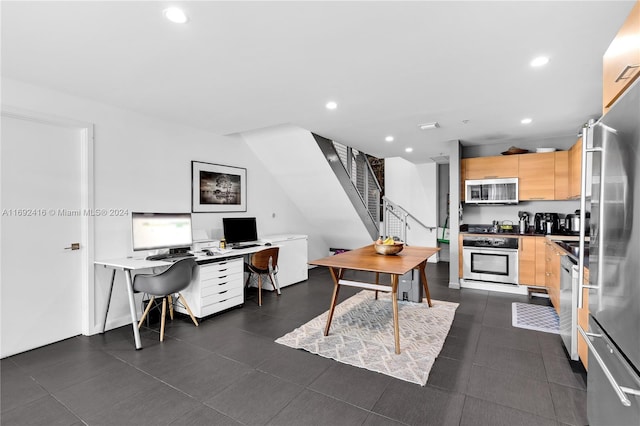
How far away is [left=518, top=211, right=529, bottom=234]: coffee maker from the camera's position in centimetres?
500

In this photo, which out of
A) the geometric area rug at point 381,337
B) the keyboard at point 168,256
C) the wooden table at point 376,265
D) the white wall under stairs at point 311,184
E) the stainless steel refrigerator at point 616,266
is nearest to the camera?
the stainless steel refrigerator at point 616,266

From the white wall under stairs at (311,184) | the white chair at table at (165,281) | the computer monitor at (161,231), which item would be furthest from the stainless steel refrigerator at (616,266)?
the computer monitor at (161,231)

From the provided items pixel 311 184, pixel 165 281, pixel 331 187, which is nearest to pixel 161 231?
pixel 165 281

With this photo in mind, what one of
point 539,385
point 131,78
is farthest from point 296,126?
point 539,385

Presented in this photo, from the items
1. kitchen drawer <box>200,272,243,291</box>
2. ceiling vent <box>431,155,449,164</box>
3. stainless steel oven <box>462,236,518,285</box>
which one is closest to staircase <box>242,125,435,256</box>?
ceiling vent <box>431,155,449,164</box>

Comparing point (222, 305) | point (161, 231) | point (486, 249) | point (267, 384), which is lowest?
point (267, 384)

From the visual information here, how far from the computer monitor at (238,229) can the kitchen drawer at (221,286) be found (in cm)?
72

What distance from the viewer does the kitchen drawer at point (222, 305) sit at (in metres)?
3.74

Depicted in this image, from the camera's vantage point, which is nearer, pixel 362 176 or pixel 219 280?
pixel 219 280

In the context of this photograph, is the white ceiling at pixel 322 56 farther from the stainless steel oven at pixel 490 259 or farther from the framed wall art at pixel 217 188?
the stainless steel oven at pixel 490 259

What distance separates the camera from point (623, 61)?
144cm

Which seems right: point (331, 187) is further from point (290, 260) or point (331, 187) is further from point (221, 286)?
point (221, 286)

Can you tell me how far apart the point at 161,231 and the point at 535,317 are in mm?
4661

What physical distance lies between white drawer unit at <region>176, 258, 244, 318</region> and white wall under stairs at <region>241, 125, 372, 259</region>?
5.90 feet
